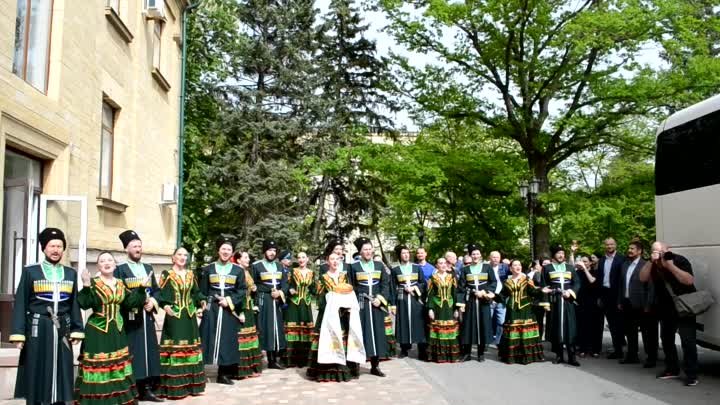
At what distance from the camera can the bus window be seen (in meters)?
Answer: 10.6

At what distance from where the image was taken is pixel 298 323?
484 inches

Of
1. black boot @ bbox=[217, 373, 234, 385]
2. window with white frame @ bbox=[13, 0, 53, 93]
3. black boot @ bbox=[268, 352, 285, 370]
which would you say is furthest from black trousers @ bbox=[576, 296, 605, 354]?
window with white frame @ bbox=[13, 0, 53, 93]

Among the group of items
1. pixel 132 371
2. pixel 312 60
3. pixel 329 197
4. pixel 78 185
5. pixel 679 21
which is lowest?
pixel 132 371

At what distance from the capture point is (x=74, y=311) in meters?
7.58

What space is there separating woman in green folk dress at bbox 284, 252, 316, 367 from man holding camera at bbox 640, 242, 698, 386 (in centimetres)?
569

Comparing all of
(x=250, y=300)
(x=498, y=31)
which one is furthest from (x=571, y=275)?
(x=498, y=31)

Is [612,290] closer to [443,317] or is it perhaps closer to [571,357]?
[571,357]

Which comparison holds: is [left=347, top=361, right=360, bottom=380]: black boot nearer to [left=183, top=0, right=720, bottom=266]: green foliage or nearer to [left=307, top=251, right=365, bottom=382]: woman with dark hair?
[left=307, top=251, right=365, bottom=382]: woman with dark hair

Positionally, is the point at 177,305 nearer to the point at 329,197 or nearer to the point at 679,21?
the point at 679,21

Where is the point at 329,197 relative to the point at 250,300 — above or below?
above

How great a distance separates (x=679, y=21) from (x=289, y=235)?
17.5 meters

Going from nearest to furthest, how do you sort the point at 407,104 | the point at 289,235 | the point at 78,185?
the point at 78,185, the point at 407,104, the point at 289,235

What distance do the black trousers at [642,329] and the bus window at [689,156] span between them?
2105mm

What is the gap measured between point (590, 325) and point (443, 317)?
3022mm
